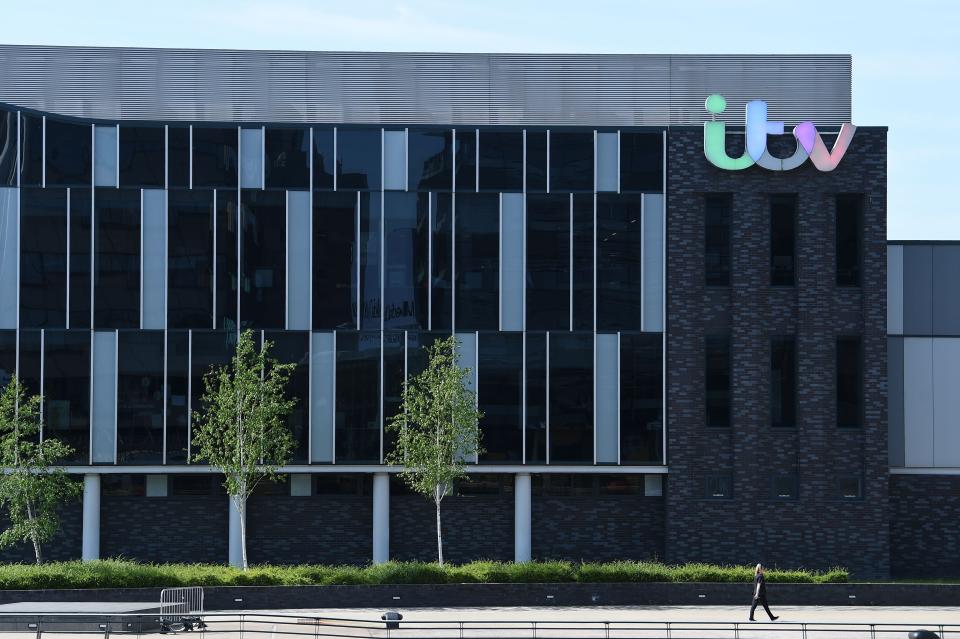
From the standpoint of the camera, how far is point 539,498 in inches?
1759

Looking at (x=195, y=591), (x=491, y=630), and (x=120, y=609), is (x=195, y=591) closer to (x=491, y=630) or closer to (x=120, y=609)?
(x=120, y=609)

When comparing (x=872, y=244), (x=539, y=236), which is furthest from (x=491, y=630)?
(x=872, y=244)

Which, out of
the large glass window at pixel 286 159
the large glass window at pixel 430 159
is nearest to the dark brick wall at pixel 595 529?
the large glass window at pixel 430 159

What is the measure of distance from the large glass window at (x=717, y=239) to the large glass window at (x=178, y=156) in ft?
55.4

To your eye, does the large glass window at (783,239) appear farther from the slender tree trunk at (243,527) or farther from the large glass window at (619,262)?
the slender tree trunk at (243,527)

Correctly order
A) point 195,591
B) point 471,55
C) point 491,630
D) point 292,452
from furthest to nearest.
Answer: point 471,55 < point 292,452 < point 195,591 < point 491,630

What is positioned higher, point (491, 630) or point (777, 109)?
point (777, 109)

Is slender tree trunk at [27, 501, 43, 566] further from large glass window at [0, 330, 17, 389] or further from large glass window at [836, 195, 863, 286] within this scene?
large glass window at [836, 195, 863, 286]

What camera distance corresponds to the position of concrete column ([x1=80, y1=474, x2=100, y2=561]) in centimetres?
4353

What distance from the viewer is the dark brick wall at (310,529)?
44.3m

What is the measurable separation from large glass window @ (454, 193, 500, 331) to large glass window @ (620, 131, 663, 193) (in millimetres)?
4497

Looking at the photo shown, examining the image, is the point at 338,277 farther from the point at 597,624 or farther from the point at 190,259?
the point at 597,624

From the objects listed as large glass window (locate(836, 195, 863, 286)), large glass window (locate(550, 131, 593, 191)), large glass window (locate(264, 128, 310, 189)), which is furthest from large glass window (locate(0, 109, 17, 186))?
large glass window (locate(836, 195, 863, 286))

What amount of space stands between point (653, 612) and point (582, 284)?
11.5 m
